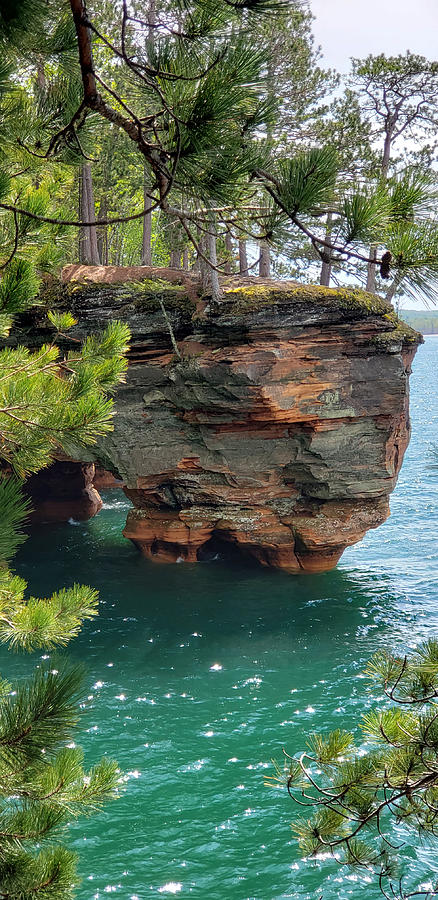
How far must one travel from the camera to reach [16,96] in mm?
4238

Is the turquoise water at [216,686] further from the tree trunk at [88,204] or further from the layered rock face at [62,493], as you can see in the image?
the tree trunk at [88,204]

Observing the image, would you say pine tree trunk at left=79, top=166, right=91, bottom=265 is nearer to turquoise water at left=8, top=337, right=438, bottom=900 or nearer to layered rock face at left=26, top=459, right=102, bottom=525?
layered rock face at left=26, top=459, right=102, bottom=525

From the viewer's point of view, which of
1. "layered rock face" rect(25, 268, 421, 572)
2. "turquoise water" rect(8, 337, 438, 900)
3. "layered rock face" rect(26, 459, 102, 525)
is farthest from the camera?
"layered rock face" rect(26, 459, 102, 525)

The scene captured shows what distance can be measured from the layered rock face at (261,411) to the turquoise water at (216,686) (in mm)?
1859

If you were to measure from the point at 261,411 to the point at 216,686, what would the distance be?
21.1ft

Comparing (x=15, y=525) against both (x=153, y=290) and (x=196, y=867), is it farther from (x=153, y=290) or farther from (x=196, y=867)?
(x=153, y=290)

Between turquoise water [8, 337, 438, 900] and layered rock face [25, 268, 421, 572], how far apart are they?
1.86 m

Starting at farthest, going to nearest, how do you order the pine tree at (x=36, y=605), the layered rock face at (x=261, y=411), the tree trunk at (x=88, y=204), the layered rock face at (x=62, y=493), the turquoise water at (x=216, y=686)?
the layered rock face at (x=62, y=493) → the tree trunk at (x=88, y=204) → the layered rock face at (x=261, y=411) → the turquoise water at (x=216, y=686) → the pine tree at (x=36, y=605)

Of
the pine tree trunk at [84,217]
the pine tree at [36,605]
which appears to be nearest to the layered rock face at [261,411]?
the pine tree trunk at [84,217]

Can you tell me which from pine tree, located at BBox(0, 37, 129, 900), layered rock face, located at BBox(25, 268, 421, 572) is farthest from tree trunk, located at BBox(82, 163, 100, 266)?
pine tree, located at BBox(0, 37, 129, 900)

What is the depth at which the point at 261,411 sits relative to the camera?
15.7 meters

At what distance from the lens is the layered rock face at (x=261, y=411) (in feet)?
50.3

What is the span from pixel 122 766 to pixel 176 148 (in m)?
10.1

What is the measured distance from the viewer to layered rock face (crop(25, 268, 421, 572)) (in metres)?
15.3
